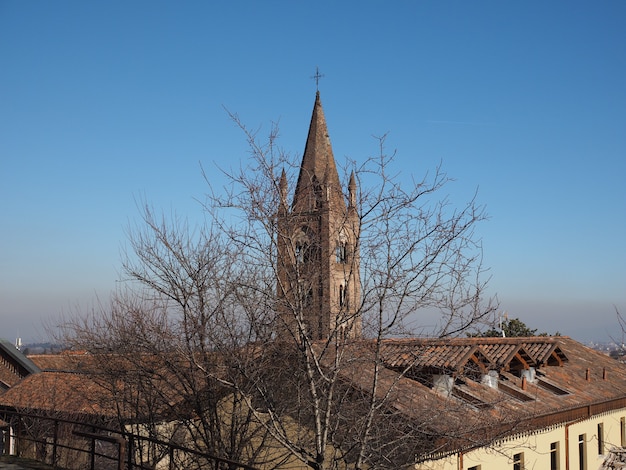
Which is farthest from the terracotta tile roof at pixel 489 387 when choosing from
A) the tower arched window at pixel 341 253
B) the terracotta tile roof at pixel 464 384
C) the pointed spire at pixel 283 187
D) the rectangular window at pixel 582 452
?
the pointed spire at pixel 283 187

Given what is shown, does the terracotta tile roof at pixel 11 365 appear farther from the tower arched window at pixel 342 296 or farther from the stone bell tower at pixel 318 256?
the tower arched window at pixel 342 296

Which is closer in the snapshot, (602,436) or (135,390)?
(135,390)

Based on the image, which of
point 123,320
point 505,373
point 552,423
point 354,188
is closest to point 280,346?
point 354,188

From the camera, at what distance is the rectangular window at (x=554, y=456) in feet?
64.0

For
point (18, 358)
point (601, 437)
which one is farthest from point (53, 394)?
point (601, 437)

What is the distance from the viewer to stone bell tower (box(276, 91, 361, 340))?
10.8 m

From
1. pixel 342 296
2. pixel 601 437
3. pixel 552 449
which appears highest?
pixel 342 296

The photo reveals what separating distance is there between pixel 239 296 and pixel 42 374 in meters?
20.4

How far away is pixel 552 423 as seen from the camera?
18.9 meters

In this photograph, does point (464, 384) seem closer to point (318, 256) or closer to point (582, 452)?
point (582, 452)

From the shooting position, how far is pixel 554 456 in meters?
19.7

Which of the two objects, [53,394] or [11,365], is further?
[11,365]

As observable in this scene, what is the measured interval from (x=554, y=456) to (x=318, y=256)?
12.0m

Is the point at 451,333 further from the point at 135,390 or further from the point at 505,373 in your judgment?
the point at 505,373
